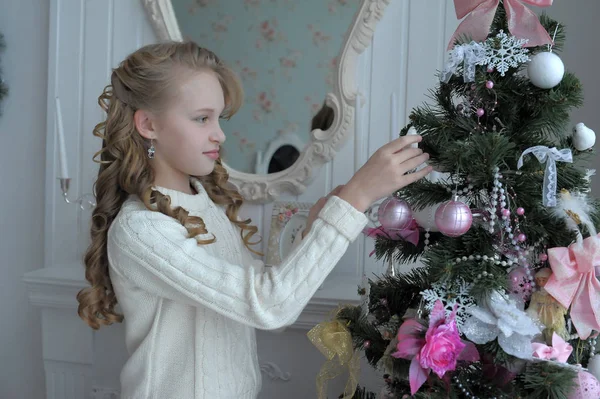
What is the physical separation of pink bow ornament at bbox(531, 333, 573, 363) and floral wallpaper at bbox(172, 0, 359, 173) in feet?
2.89

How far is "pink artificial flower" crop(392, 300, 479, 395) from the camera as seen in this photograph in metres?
0.73

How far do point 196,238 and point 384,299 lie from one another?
358 mm

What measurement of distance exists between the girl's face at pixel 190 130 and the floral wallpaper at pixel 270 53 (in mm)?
428

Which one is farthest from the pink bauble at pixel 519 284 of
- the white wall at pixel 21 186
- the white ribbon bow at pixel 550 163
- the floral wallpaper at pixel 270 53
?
the white wall at pixel 21 186

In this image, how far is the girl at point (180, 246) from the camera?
0.88m

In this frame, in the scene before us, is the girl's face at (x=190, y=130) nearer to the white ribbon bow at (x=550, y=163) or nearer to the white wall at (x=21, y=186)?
the white ribbon bow at (x=550, y=163)

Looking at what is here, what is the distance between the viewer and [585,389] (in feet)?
2.39

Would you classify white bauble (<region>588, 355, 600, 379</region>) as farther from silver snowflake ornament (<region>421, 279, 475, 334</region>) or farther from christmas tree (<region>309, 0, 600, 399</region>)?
silver snowflake ornament (<region>421, 279, 475, 334</region>)

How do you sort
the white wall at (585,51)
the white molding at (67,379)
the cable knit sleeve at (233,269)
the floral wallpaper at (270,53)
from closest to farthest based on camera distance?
the cable knit sleeve at (233,269)
the white wall at (585,51)
the floral wallpaper at (270,53)
the white molding at (67,379)

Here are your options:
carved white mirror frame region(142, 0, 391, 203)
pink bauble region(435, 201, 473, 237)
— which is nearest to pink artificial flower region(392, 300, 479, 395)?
pink bauble region(435, 201, 473, 237)

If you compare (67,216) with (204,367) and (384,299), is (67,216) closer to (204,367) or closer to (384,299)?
(204,367)

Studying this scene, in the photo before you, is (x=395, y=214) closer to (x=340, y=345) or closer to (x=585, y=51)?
(x=340, y=345)

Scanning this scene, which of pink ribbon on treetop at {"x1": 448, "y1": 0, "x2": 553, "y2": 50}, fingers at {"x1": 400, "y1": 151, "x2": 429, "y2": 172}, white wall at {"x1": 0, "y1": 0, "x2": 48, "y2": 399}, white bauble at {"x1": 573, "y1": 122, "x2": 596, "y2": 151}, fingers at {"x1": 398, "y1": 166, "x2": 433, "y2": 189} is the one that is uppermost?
pink ribbon on treetop at {"x1": 448, "y1": 0, "x2": 553, "y2": 50}

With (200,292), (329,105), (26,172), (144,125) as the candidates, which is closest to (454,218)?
(200,292)
